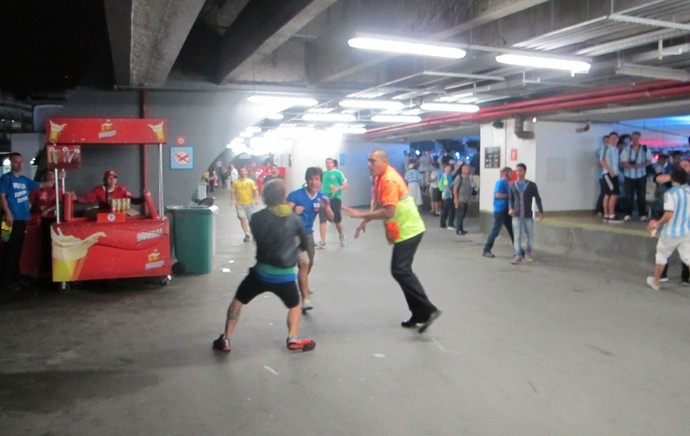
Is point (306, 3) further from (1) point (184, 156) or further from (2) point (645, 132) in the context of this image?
(2) point (645, 132)

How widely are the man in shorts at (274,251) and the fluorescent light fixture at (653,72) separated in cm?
543

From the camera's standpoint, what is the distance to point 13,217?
8.12m

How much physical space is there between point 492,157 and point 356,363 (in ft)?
33.3

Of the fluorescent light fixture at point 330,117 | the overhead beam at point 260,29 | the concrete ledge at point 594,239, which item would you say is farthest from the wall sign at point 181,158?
the concrete ledge at point 594,239

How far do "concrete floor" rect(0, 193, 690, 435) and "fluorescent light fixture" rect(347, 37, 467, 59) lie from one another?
3103 millimetres

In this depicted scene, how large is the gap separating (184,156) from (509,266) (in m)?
6.10

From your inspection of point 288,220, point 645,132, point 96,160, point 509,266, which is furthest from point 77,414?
point 645,132

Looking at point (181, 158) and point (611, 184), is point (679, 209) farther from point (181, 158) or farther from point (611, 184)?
point (181, 158)

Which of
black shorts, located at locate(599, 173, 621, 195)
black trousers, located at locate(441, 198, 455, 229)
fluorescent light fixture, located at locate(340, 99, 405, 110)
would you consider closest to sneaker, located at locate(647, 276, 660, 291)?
black shorts, located at locate(599, 173, 621, 195)

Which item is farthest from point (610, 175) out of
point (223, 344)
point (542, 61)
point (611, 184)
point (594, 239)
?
point (223, 344)

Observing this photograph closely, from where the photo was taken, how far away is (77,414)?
13.8ft

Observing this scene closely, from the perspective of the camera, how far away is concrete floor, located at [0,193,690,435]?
13.4 ft

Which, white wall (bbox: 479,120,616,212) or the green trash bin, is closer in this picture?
the green trash bin

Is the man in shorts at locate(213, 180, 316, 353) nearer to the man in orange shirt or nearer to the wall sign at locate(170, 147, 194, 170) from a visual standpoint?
the man in orange shirt
